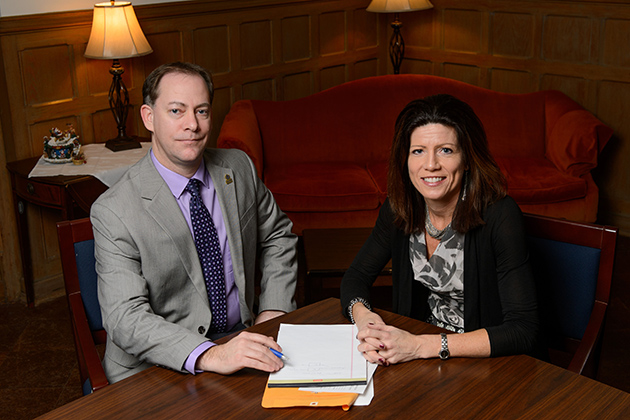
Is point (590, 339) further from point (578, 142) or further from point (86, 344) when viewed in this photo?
point (578, 142)

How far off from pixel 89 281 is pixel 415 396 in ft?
3.48

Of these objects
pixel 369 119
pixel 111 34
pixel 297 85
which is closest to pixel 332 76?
pixel 297 85

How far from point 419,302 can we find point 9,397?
6.34 feet

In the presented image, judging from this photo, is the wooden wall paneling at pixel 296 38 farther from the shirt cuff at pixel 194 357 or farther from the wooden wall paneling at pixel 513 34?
the shirt cuff at pixel 194 357

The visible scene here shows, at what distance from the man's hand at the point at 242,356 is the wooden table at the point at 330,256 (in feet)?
4.44

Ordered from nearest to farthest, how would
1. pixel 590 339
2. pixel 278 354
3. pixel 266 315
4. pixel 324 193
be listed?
pixel 278 354 < pixel 590 339 < pixel 266 315 < pixel 324 193

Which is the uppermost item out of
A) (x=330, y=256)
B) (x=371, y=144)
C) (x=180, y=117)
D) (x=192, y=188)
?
(x=180, y=117)

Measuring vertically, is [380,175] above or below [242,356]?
below

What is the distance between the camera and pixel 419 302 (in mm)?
2230

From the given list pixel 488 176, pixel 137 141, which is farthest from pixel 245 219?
pixel 137 141

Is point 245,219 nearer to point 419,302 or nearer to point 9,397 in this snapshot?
point 419,302

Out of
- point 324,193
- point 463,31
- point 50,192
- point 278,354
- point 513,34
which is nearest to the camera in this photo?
point 278,354

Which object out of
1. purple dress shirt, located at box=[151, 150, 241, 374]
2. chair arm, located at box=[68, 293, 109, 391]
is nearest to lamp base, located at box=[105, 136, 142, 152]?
purple dress shirt, located at box=[151, 150, 241, 374]

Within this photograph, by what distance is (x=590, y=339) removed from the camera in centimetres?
188
